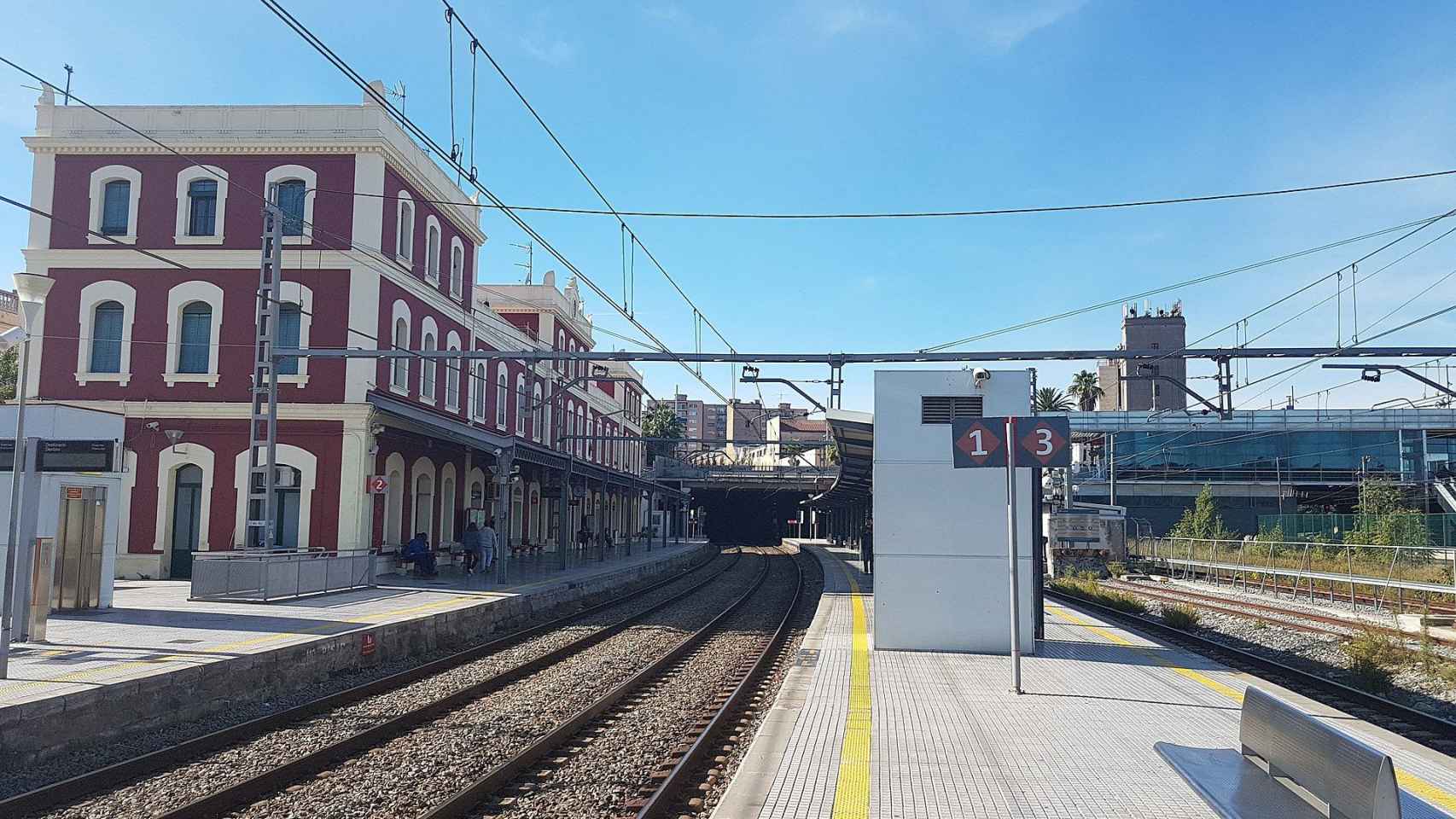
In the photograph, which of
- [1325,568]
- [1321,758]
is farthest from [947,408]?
[1325,568]

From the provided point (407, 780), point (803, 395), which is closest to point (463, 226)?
point (803, 395)

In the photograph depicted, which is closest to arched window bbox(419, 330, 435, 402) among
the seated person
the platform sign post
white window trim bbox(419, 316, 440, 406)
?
white window trim bbox(419, 316, 440, 406)

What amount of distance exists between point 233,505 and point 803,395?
1432cm

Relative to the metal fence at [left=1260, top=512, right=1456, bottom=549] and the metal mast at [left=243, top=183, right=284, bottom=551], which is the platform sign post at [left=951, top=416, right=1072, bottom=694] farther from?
the metal fence at [left=1260, top=512, right=1456, bottom=549]

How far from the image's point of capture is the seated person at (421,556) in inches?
976

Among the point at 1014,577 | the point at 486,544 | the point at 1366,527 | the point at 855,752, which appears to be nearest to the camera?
the point at 855,752

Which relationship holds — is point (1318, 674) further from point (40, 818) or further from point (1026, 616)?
point (40, 818)

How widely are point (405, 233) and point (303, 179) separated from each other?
9.59 feet

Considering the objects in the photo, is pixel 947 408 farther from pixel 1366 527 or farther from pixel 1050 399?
pixel 1050 399

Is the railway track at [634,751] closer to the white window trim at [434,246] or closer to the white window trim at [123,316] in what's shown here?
the white window trim at [434,246]

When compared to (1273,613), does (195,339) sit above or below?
above

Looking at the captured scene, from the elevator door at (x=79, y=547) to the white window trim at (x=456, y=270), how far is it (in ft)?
55.0

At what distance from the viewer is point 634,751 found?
875 centimetres

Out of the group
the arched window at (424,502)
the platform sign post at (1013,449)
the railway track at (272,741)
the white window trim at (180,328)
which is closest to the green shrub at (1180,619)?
the platform sign post at (1013,449)
